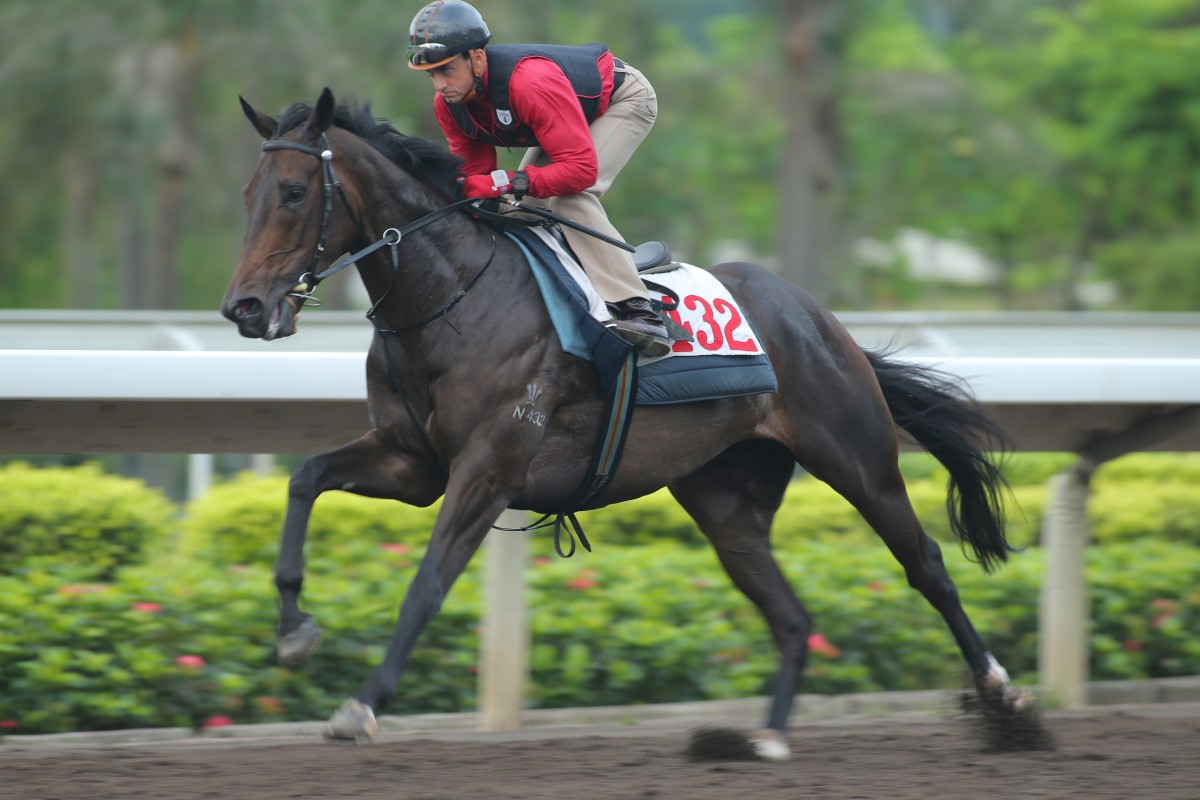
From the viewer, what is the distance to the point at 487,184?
4.57m

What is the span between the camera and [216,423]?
5.38 meters

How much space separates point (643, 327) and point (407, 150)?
3.00 feet

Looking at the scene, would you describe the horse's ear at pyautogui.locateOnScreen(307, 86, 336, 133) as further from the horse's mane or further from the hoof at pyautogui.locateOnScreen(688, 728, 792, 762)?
the hoof at pyautogui.locateOnScreen(688, 728, 792, 762)

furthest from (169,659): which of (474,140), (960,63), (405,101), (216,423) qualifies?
(960,63)

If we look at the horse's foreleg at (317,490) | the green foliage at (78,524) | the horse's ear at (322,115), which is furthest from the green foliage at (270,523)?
the horse's ear at (322,115)

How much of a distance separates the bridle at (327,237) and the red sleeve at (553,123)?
0.94 feet

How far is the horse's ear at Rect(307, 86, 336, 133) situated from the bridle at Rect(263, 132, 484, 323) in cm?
4

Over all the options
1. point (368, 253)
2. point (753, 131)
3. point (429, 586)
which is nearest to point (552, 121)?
point (368, 253)

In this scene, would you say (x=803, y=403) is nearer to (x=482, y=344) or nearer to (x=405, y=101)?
(x=482, y=344)

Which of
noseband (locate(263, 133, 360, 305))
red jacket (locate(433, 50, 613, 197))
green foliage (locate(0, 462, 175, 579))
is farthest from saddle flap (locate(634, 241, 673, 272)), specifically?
green foliage (locate(0, 462, 175, 579))

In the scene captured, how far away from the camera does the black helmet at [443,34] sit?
4316mm

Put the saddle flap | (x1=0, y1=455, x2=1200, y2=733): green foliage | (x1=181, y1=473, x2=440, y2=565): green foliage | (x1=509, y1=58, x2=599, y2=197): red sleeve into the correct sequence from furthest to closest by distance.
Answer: (x1=181, y1=473, x2=440, y2=565): green foliage
(x1=0, y1=455, x2=1200, y2=733): green foliage
the saddle flap
(x1=509, y1=58, x2=599, y2=197): red sleeve

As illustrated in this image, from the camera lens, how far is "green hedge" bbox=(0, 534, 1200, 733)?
5219mm

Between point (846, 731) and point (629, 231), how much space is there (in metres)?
14.9
